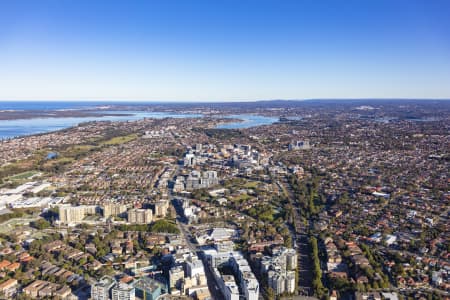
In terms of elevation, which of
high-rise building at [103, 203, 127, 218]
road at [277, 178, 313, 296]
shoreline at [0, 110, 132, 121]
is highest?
shoreline at [0, 110, 132, 121]

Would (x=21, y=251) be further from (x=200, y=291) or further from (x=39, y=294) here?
(x=200, y=291)

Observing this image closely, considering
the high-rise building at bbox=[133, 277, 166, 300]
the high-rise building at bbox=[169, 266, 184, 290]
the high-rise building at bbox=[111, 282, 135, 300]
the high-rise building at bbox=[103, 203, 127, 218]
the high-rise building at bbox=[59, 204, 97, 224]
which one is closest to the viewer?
the high-rise building at bbox=[111, 282, 135, 300]

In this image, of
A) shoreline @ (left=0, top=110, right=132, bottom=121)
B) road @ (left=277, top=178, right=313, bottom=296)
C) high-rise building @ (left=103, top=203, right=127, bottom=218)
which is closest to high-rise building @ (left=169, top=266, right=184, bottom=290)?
road @ (left=277, top=178, right=313, bottom=296)

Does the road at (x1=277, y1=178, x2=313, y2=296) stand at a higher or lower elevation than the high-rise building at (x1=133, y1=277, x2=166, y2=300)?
lower

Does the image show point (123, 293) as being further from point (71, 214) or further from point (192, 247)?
point (71, 214)

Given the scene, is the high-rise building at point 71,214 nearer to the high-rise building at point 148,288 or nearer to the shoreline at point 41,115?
the high-rise building at point 148,288

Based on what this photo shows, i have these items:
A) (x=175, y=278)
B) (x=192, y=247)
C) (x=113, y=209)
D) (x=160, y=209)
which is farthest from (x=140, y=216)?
(x=175, y=278)

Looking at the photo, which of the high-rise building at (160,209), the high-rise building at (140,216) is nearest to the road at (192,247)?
the high-rise building at (160,209)

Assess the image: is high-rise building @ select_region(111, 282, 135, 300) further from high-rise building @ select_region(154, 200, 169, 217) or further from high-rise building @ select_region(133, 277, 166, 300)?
high-rise building @ select_region(154, 200, 169, 217)

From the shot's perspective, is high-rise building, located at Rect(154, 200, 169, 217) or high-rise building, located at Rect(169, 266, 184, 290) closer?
high-rise building, located at Rect(169, 266, 184, 290)
